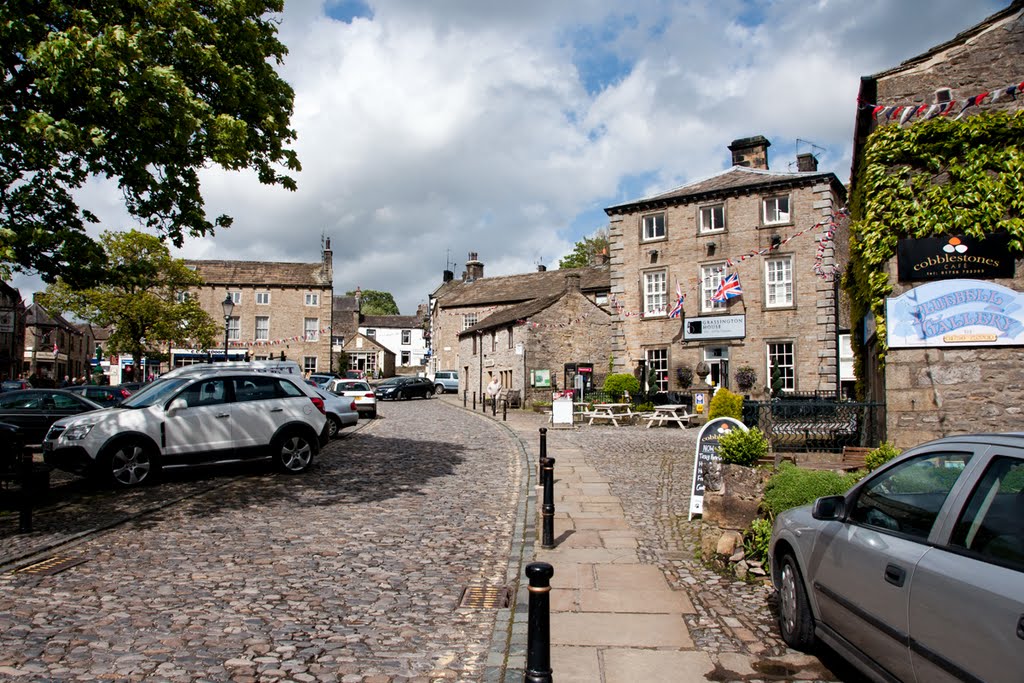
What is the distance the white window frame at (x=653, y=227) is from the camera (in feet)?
103

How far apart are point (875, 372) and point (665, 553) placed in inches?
353

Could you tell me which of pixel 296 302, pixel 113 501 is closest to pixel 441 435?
pixel 113 501

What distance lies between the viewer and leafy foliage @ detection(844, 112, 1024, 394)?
12.1 meters

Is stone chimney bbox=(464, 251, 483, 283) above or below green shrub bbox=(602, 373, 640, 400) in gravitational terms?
above

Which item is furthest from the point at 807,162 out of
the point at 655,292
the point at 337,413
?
the point at 337,413

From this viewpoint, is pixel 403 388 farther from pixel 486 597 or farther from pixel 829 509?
pixel 829 509

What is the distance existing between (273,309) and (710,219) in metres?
39.0

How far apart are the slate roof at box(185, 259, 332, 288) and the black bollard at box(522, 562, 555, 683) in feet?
190

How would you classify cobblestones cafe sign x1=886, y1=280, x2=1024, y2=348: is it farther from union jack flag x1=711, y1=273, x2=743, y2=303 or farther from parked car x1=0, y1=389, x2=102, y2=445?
parked car x1=0, y1=389, x2=102, y2=445

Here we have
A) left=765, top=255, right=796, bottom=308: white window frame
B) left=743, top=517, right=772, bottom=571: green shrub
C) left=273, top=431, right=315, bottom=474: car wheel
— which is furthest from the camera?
left=765, top=255, right=796, bottom=308: white window frame

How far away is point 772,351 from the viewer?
2894 cm

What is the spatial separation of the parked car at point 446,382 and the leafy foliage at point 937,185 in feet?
146

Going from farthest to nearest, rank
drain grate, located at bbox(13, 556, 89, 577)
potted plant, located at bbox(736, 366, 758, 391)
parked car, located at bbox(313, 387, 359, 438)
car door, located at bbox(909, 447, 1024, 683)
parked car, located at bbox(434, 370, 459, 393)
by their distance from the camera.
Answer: parked car, located at bbox(434, 370, 459, 393)
potted plant, located at bbox(736, 366, 758, 391)
parked car, located at bbox(313, 387, 359, 438)
drain grate, located at bbox(13, 556, 89, 577)
car door, located at bbox(909, 447, 1024, 683)

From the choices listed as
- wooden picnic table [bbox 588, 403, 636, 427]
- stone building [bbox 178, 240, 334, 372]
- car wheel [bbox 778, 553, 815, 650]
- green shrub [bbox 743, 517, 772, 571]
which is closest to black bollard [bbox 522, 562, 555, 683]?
car wheel [bbox 778, 553, 815, 650]
